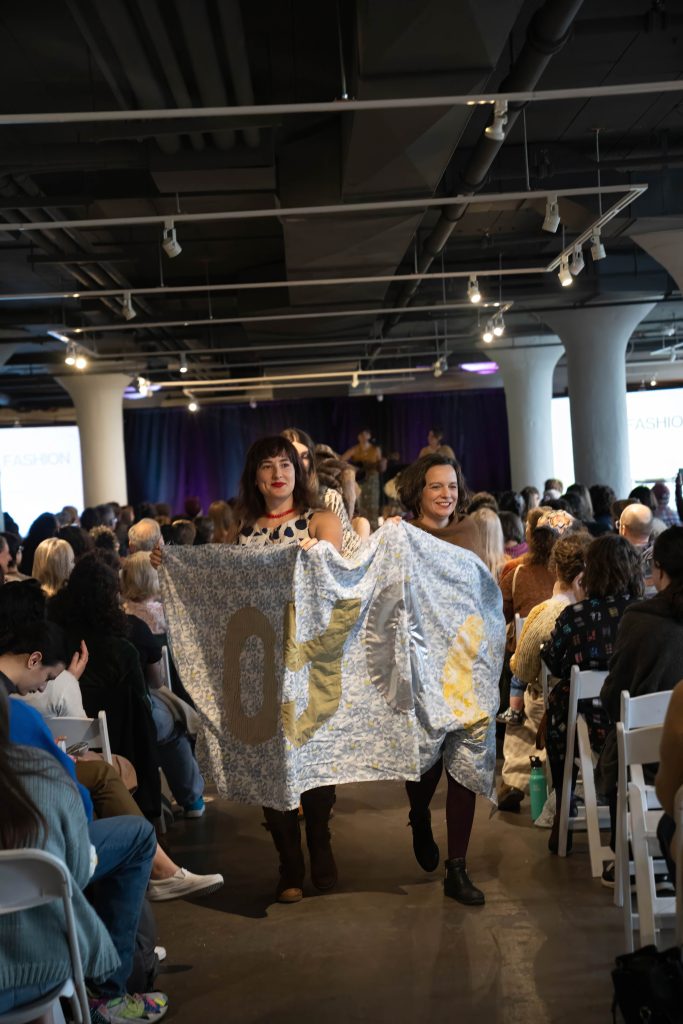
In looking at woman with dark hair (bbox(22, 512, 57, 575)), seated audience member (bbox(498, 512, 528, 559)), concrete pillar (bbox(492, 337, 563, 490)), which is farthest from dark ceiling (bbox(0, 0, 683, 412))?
concrete pillar (bbox(492, 337, 563, 490))

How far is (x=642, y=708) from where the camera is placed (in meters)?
3.48

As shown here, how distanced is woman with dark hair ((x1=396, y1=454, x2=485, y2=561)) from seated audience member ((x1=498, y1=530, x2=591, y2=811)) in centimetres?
53

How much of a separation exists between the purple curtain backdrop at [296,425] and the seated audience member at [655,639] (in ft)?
70.1

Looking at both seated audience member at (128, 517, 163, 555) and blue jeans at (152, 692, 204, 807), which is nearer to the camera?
blue jeans at (152, 692, 204, 807)

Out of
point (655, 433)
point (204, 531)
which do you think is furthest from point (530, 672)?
point (655, 433)

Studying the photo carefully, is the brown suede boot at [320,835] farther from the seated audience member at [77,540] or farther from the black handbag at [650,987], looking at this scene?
the seated audience member at [77,540]

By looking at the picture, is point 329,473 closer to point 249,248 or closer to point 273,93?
point 273,93

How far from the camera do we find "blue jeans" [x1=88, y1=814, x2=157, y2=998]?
299cm

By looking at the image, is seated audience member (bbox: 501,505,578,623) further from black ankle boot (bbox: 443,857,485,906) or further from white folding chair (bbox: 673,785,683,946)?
white folding chair (bbox: 673,785,683,946)

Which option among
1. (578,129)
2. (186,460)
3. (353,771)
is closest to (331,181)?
(578,129)

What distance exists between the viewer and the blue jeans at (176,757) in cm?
511

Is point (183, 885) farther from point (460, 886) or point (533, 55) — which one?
point (533, 55)

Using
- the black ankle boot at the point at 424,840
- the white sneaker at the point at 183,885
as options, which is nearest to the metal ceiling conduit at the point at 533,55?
the black ankle boot at the point at 424,840

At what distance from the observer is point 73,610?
4.45 metres
